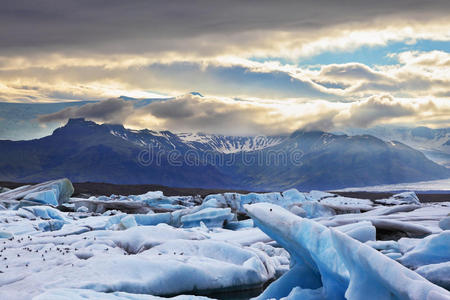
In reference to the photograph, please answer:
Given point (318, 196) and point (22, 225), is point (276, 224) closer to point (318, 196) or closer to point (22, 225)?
point (22, 225)

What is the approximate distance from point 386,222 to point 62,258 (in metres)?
Answer: 12.8

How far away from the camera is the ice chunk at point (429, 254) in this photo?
1208 centimetres

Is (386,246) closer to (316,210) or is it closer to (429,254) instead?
(429,254)

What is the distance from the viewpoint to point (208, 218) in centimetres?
2506

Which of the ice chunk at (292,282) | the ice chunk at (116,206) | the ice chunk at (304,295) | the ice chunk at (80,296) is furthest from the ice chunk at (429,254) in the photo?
the ice chunk at (116,206)

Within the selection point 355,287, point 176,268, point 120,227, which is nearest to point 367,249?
point 355,287

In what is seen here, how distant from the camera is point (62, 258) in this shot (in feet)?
43.5

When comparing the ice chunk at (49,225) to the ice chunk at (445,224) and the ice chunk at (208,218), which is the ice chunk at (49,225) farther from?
the ice chunk at (445,224)

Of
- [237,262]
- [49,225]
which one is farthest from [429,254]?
[49,225]

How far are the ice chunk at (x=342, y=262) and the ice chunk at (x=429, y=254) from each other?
3790 millimetres

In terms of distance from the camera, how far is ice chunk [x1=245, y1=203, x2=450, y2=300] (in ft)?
20.1

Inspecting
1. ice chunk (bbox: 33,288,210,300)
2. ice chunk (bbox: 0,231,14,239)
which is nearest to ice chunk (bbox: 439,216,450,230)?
ice chunk (bbox: 33,288,210,300)

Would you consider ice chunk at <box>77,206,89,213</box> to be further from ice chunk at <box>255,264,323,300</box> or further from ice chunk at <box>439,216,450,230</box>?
ice chunk at <box>255,264,323,300</box>

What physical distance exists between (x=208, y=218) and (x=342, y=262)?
1729 centimetres
